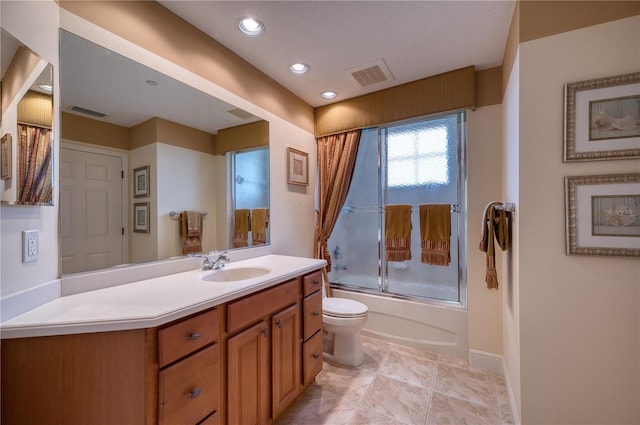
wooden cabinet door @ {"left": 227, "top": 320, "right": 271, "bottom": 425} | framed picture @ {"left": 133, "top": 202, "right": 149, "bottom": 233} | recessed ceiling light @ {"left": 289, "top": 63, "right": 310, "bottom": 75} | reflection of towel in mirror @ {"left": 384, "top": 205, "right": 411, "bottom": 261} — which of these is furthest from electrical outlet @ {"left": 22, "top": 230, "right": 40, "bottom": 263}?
reflection of towel in mirror @ {"left": 384, "top": 205, "right": 411, "bottom": 261}

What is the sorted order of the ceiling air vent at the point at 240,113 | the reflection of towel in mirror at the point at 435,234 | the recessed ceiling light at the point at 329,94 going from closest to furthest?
the ceiling air vent at the point at 240,113
the reflection of towel in mirror at the point at 435,234
the recessed ceiling light at the point at 329,94

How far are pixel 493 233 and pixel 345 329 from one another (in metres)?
1.29

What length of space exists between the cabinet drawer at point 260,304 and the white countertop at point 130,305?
48 mm

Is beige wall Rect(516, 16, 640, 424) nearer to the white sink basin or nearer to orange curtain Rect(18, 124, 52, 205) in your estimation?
the white sink basin

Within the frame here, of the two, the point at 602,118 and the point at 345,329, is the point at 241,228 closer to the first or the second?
the point at 345,329

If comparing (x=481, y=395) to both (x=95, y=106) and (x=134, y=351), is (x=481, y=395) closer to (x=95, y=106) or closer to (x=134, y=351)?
(x=134, y=351)

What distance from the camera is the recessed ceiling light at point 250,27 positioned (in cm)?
165

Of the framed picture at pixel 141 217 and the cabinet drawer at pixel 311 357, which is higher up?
the framed picture at pixel 141 217

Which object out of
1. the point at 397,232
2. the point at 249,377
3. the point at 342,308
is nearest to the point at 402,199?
the point at 397,232

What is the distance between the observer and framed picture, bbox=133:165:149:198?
1.43 metres

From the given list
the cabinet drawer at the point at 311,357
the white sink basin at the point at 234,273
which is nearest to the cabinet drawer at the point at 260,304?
the white sink basin at the point at 234,273

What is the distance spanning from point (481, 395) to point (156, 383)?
2013mm

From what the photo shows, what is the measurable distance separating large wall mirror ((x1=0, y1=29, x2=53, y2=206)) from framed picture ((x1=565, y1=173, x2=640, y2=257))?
7.79 ft

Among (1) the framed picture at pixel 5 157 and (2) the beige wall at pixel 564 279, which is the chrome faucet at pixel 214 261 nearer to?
(1) the framed picture at pixel 5 157
